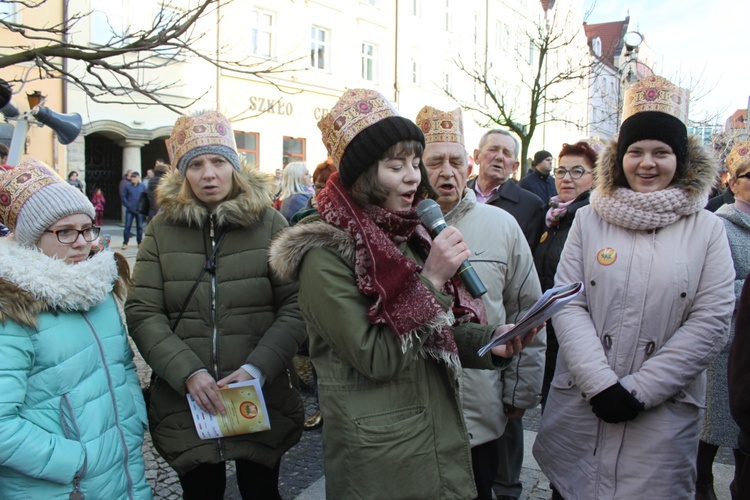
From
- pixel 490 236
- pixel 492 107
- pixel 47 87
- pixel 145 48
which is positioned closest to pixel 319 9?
pixel 47 87

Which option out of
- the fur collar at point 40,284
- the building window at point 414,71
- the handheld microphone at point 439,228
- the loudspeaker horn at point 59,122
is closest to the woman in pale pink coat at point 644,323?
the handheld microphone at point 439,228

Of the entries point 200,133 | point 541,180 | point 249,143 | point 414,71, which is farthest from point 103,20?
point 200,133

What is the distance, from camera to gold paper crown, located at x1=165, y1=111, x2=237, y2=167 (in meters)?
2.71

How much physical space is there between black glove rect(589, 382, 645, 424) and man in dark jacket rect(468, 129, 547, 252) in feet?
6.75

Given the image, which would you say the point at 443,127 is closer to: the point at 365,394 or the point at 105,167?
the point at 365,394

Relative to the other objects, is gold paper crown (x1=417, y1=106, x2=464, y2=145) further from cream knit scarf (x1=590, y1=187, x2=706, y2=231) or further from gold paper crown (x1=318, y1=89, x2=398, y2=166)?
gold paper crown (x1=318, y1=89, x2=398, y2=166)

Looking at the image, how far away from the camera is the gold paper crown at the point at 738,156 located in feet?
11.6

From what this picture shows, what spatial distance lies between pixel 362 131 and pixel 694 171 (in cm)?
153

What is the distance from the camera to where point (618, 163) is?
8.84 feet

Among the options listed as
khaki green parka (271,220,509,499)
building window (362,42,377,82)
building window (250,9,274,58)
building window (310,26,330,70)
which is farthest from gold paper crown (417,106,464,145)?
building window (362,42,377,82)

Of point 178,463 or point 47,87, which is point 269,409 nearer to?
point 178,463

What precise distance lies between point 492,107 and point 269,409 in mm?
30099

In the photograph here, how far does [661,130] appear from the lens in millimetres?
2543

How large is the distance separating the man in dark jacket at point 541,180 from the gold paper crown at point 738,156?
13.3ft
